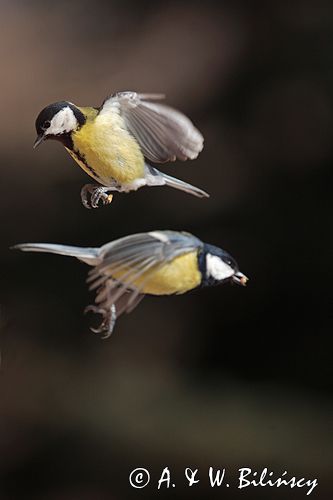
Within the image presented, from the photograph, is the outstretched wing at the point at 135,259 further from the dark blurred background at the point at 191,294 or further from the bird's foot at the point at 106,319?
the dark blurred background at the point at 191,294

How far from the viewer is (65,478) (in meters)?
0.92

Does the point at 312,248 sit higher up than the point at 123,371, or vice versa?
the point at 312,248

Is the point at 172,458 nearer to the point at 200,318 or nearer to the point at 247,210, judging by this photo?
the point at 200,318

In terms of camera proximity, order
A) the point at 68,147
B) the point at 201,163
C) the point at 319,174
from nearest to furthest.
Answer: the point at 68,147, the point at 201,163, the point at 319,174

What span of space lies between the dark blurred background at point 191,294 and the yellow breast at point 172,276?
0.58 feet

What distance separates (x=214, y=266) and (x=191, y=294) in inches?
7.7

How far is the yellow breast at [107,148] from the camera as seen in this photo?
66 cm

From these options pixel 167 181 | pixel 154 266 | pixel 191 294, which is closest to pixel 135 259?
pixel 154 266

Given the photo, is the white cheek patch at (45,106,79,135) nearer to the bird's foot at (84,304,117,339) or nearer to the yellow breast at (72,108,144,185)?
the yellow breast at (72,108,144,185)

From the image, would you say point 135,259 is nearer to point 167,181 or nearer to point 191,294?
point 167,181

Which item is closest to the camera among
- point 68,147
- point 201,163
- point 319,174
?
point 68,147

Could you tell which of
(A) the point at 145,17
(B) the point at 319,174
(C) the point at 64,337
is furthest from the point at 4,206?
(B) the point at 319,174

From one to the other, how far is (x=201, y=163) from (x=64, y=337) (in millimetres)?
248

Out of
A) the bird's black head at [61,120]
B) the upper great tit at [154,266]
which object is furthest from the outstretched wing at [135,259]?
the bird's black head at [61,120]
